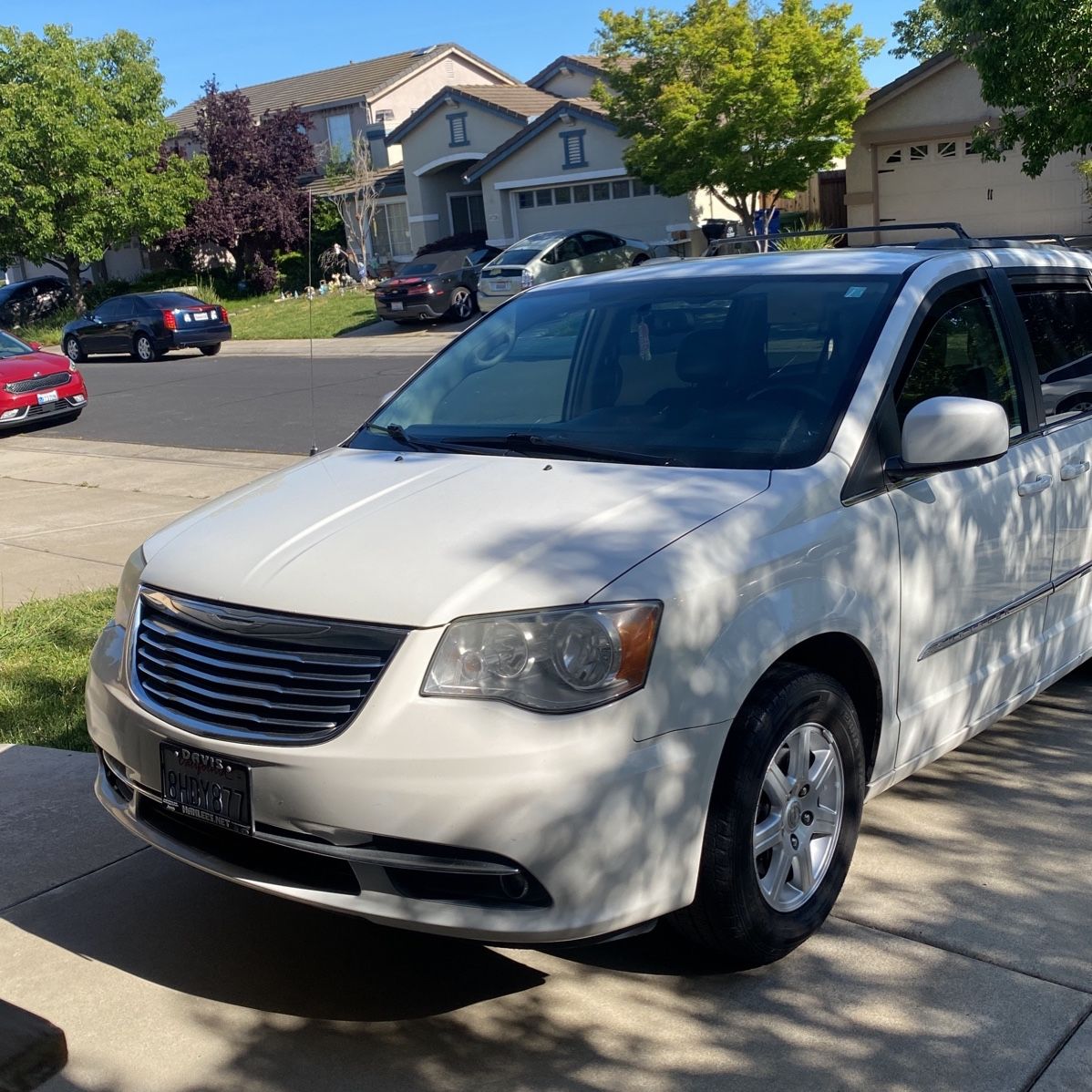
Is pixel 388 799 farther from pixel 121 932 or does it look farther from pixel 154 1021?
pixel 121 932

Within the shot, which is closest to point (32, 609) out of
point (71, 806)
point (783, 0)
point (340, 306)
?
point (71, 806)

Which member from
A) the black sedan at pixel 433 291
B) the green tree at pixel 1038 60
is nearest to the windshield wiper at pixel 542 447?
the green tree at pixel 1038 60

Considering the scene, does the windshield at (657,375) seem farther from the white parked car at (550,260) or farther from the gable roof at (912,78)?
the gable roof at (912,78)

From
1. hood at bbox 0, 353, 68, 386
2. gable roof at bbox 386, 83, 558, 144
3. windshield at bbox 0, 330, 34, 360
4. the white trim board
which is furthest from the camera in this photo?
gable roof at bbox 386, 83, 558, 144

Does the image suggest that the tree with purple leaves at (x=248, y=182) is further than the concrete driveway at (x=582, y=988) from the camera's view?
Yes

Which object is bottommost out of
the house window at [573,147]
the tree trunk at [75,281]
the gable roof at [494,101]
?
the tree trunk at [75,281]

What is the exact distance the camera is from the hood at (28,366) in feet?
58.2

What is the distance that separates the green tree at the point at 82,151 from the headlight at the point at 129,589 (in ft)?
121

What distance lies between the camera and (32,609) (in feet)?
24.4

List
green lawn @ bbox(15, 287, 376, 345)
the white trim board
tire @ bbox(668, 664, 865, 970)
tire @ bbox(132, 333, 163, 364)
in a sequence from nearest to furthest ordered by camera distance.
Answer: tire @ bbox(668, 664, 865, 970) → tire @ bbox(132, 333, 163, 364) → green lawn @ bbox(15, 287, 376, 345) → the white trim board

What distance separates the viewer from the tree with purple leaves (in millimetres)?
41562

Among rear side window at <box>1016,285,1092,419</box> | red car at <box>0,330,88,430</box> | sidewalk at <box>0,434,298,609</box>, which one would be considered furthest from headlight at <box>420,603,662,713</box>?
red car at <box>0,330,88,430</box>

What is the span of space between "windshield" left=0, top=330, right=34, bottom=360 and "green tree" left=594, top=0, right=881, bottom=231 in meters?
15.0

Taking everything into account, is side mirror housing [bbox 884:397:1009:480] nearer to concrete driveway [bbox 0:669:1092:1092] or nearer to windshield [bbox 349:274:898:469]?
windshield [bbox 349:274:898:469]
